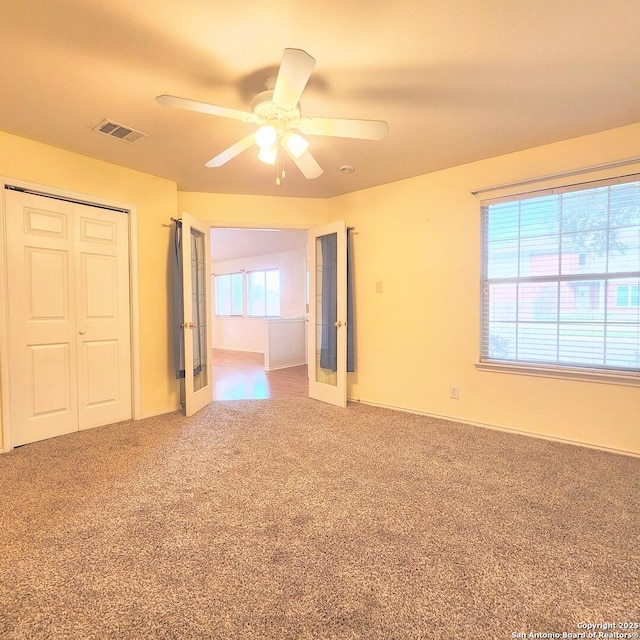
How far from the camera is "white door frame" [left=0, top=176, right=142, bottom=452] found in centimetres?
266

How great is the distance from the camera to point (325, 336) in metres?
4.16

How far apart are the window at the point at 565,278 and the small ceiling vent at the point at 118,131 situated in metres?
2.98

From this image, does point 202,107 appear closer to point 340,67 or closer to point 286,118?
point 286,118

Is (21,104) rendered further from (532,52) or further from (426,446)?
(426,446)

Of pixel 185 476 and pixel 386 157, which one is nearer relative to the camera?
pixel 185 476

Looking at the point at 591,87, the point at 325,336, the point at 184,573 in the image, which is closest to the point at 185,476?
the point at 184,573

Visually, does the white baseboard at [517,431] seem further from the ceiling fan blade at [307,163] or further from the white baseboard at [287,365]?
the white baseboard at [287,365]

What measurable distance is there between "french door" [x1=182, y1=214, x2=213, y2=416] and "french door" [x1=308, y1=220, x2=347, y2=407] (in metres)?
1.22

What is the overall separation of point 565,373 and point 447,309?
3.55 ft

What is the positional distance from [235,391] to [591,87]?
14.5 feet

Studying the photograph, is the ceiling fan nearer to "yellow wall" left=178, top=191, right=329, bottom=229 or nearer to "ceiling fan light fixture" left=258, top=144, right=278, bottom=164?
"ceiling fan light fixture" left=258, top=144, right=278, bottom=164

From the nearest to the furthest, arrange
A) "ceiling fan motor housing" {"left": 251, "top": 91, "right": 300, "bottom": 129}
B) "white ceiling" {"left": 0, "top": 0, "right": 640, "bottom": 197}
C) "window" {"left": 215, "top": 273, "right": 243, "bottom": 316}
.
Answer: "white ceiling" {"left": 0, "top": 0, "right": 640, "bottom": 197} → "ceiling fan motor housing" {"left": 251, "top": 91, "right": 300, "bottom": 129} → "window" {"left": 215, "top": 273, "right": 243, "bottom": 316}

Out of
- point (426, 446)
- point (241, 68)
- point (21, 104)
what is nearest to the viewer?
point (241, 68)

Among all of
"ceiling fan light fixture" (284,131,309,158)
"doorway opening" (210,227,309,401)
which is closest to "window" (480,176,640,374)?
"ceiling fan light fixture" (284,131,309,158)
